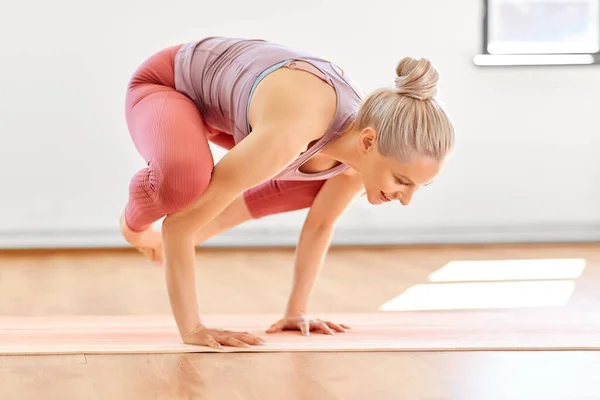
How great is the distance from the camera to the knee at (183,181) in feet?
6.20

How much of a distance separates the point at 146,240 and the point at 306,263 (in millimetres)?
401

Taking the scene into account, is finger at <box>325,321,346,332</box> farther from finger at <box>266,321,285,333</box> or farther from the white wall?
the white wall

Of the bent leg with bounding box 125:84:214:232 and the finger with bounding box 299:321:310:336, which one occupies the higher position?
the bent leg with bounding box 125:84:214:232

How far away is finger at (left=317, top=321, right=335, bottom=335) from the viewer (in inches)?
84.3

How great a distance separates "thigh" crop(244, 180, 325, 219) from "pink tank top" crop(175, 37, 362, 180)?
0.15 m

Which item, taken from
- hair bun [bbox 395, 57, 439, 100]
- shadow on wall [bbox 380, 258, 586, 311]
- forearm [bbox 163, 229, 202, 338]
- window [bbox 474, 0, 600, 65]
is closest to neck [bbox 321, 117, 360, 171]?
hair bun [bbox 395, 57, 439, 100]

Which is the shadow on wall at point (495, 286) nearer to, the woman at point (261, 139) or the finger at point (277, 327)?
the finger at point (277, 327)

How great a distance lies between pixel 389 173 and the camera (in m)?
1.88

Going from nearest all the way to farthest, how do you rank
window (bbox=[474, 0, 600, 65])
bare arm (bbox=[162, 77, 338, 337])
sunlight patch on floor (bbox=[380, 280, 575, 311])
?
bare arm (bbox=[162, 77, 338, 337]) < sunlight patch on floor (bbox=[380, 280, 575, 311]) < window (bbox=[474, 0, 600, 65])

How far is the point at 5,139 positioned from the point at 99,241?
0.60 m

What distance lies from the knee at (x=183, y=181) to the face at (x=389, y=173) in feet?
1.05

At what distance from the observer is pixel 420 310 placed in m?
2.60

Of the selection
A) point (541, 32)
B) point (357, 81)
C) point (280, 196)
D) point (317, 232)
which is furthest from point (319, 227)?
point (541, 32)

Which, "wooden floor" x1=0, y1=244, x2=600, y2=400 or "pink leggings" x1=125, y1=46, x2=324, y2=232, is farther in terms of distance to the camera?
"pink leggings" x1=125, y1=46, x2=324, y2=232
